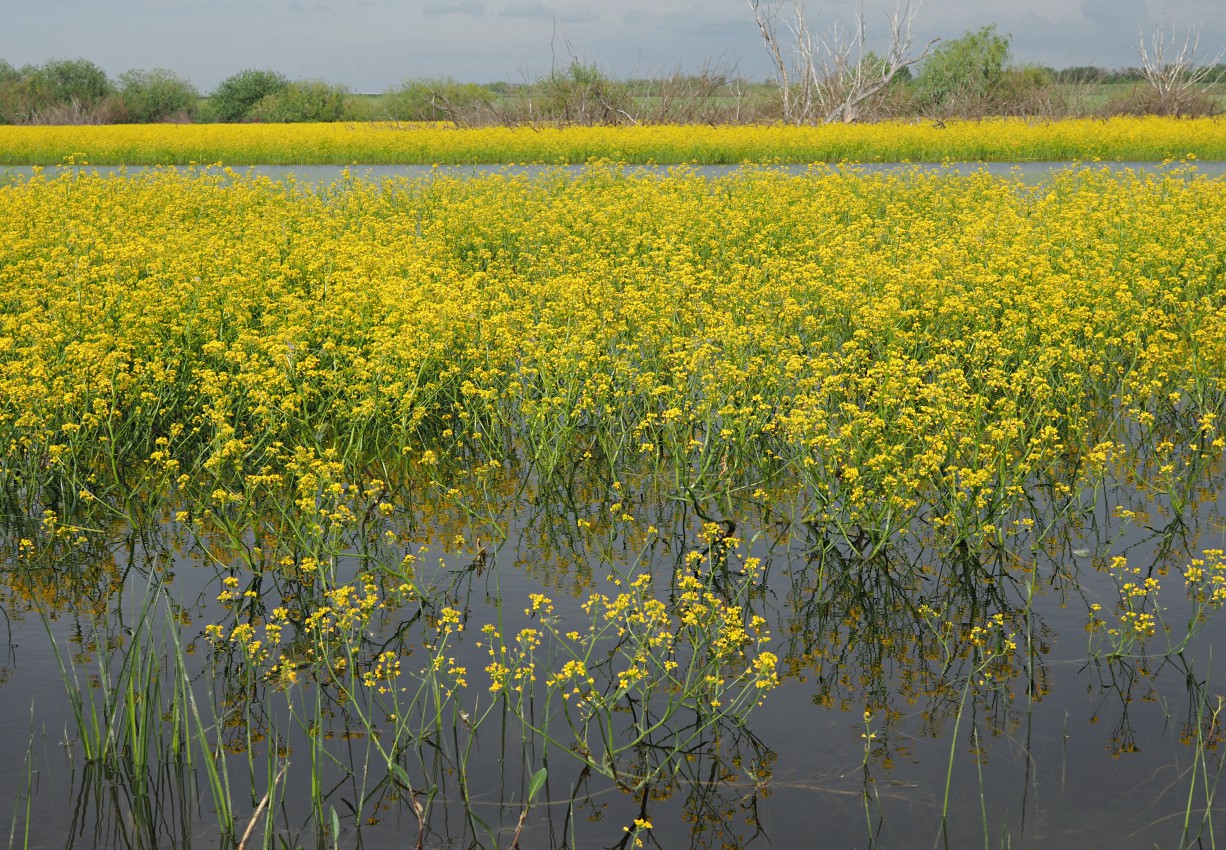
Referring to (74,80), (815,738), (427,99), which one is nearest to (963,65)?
(427,99)

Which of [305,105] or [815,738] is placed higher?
[305,105]

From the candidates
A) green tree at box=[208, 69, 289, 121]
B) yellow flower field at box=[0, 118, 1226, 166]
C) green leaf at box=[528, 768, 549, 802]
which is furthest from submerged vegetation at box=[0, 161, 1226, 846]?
green tree at box=[208, 69, 289, 121]

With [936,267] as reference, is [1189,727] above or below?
below


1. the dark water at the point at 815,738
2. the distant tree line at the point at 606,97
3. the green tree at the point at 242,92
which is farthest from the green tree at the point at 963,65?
the dark water at the point at 815,738

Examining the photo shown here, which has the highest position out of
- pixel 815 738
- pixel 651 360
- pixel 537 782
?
pixel 651 360

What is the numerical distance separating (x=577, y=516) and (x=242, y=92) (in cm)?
6400

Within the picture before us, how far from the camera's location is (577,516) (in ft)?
22.9

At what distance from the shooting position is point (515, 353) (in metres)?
9.03

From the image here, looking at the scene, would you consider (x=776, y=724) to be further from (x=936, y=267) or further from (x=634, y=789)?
(x=936, y=267)

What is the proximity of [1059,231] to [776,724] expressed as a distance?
912 cm

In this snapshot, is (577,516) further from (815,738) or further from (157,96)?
(157,96)

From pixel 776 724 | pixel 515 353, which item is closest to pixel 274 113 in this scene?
pixel 515 353

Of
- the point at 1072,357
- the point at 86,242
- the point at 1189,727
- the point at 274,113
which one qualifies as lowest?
the point at 1189,727

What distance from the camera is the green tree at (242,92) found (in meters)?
64.0
